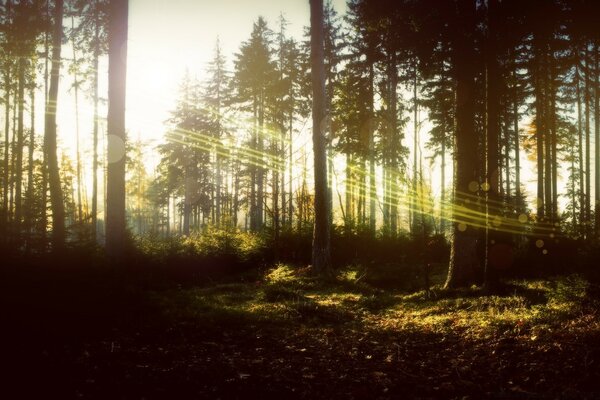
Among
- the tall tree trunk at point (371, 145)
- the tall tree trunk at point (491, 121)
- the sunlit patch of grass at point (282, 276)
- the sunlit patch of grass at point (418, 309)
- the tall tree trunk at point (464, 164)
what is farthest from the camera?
the tall tree trunk at point (371, 145)

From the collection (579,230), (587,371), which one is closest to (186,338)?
(587,371)

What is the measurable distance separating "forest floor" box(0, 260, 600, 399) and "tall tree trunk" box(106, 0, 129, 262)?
1.38 m

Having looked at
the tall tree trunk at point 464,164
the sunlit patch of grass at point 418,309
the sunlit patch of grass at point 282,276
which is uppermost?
the tall tree trunk at point 464,164

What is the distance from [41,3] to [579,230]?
2389cm

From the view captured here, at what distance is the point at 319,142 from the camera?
520 inches

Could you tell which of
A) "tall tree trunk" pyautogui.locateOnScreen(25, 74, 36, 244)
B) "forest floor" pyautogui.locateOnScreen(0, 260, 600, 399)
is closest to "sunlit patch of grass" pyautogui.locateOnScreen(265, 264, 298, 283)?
"forest floor" pyautogui.locateOnScreen(0, 260, 600, 399)

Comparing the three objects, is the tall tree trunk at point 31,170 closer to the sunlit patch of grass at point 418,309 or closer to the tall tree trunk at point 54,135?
the tall tree trunk at point 54,135

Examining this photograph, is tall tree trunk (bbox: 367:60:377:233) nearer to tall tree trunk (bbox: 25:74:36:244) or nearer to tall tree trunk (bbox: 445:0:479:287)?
tall tree trunk (bbox: 445:0:479:287)

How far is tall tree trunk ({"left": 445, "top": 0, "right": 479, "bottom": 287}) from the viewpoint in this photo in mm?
10164

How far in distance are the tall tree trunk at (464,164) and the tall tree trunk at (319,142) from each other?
4.60m

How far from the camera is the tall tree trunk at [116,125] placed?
971 cm

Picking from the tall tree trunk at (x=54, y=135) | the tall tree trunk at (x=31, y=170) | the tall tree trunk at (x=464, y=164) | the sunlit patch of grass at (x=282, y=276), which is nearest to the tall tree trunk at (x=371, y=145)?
the sunlit patch of grass at (x=282, y=276)

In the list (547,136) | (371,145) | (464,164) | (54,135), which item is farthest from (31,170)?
(547,136)

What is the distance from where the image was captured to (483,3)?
30.5ft
